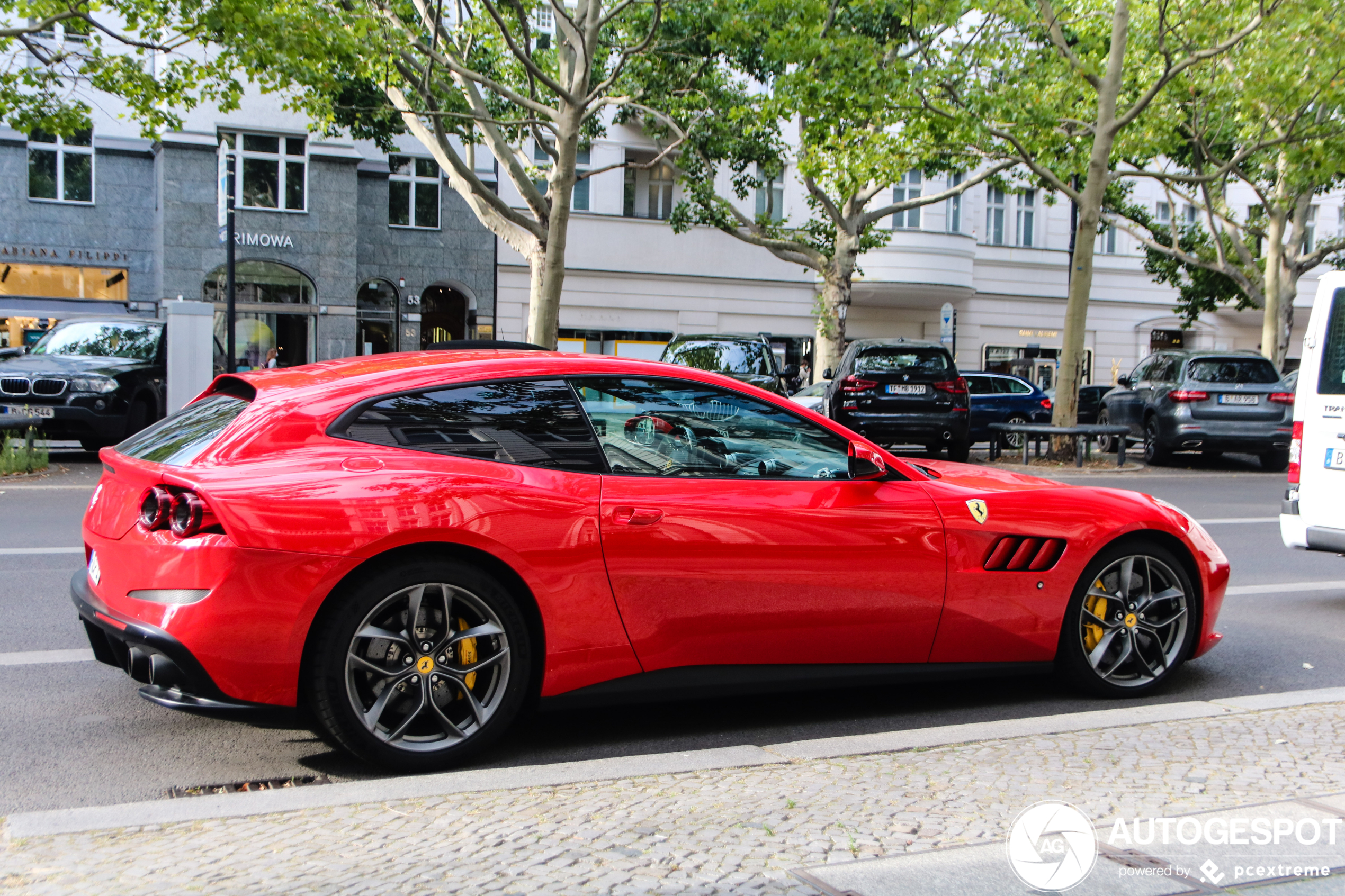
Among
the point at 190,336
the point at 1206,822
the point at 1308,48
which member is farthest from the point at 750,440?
the point at 1308,48

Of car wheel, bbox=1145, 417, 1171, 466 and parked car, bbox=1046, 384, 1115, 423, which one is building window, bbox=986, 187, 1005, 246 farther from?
car wheel, bbox=1145, 417, 1171, 466

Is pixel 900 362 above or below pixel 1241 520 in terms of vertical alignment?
above

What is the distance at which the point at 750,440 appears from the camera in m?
4.61

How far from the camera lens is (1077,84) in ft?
64.4

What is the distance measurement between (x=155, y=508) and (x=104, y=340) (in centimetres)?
1356

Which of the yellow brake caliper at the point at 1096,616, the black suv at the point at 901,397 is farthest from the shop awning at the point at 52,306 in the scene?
the yellow brake caliper at the point at 1096,616

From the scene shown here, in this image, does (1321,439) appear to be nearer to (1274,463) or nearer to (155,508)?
(155,508)

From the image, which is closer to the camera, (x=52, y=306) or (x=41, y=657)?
(x=41, y=657)

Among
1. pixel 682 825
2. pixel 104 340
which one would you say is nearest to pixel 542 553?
pixel 682 825

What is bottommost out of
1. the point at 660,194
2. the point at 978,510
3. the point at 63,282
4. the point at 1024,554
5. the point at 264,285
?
the point at 1024,554

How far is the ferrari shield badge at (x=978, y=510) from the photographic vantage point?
4.80 m

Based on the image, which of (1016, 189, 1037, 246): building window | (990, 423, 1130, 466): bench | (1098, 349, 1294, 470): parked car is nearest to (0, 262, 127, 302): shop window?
(990, 423, 1130, 466): bench

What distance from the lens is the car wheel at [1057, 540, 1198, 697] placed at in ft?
16.6

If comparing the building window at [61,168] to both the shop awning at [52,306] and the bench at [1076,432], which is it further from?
the bench at [1076,432]
